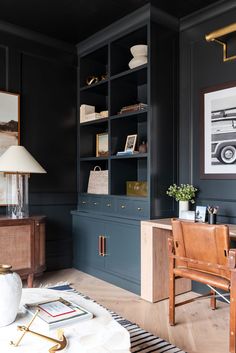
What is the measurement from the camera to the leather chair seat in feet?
6.83

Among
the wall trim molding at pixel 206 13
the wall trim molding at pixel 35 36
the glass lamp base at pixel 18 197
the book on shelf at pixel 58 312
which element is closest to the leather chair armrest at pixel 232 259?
the book on shelf at pixel 58 312

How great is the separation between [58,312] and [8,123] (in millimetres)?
2380

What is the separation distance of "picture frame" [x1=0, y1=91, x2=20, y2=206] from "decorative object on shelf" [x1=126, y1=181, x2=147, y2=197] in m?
1.27

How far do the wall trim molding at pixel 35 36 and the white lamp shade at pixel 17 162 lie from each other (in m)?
1.34

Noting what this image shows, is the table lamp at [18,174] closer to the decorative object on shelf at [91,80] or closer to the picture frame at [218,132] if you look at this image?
the decorative object on shelf at [91,80]

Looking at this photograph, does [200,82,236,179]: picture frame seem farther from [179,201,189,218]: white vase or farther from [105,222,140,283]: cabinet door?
[105,222,140,283]: cabinet door

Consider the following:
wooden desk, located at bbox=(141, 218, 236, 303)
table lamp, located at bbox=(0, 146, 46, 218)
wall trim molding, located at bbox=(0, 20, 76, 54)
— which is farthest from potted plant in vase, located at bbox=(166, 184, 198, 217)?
wall trim molding, located at bbox=(0, 20, 76, 54)

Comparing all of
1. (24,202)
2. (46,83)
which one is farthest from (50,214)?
(46,83)

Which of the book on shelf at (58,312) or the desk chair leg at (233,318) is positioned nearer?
the book on shelf at (58,312)

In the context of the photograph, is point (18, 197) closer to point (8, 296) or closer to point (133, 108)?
point (133, 108)

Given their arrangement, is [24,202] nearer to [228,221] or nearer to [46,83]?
[46,83]

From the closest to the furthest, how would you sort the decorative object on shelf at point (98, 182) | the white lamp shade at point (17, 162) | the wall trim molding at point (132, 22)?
the white lamp shade at point (17, 162)
the wall trim molding at point (132, 22)
the decorative object on shelf at point (98, 182)

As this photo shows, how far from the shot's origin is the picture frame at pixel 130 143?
11.3ft

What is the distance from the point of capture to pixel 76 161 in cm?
Result: 401
